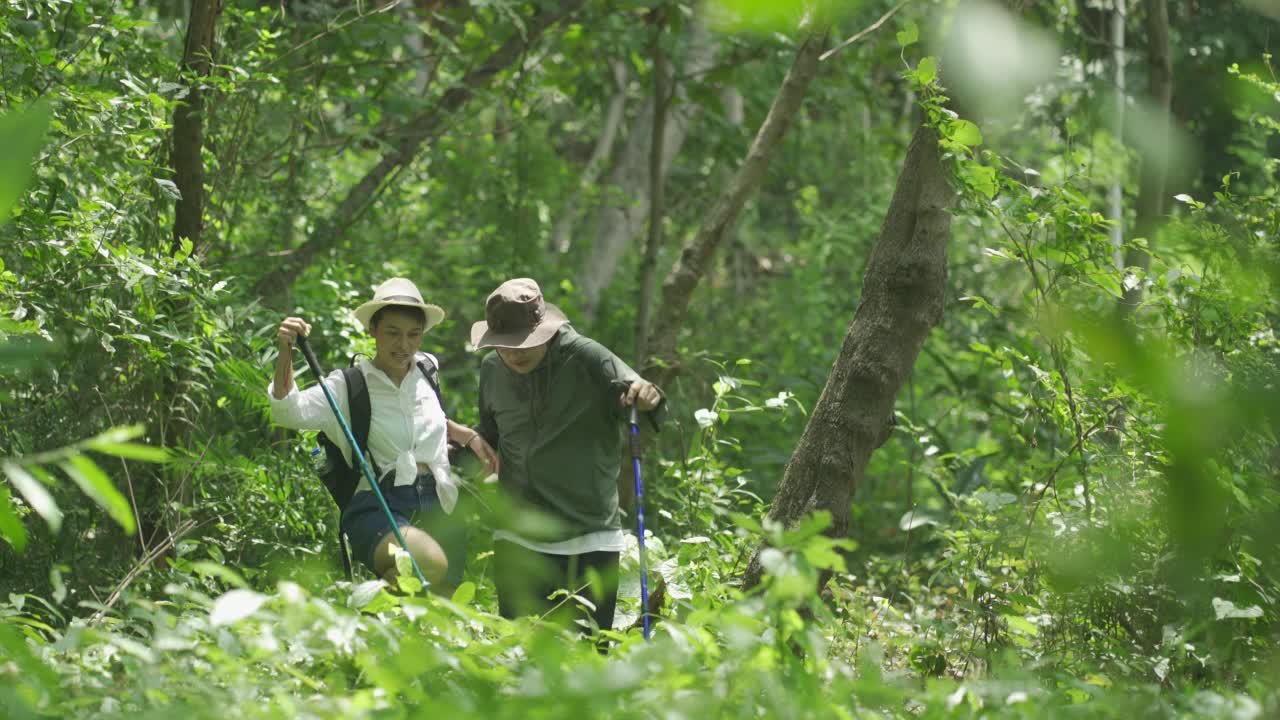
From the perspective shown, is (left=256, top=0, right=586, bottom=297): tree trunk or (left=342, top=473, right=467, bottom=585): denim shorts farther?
(left=256, top=0, right=586, bottom=297): tree trunk

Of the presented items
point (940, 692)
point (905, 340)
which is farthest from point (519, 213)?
point (940, 692)

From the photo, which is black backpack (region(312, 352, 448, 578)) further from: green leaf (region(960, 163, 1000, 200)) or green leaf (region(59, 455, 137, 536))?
green leaf (region(59, 455, 137, 536))

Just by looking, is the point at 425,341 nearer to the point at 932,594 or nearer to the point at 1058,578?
the point at 932,594

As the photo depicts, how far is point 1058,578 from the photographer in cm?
370

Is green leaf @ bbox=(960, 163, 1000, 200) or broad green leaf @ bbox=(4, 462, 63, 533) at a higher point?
green leaf @ bbox=(960, 163, 1000, 200)

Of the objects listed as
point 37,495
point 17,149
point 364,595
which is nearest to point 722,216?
point 364,595

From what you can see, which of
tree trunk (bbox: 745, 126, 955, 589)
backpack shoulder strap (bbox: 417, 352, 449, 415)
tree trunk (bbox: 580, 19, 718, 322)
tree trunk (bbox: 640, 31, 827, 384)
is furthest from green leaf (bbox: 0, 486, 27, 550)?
tree trunk (bbox: 580, 19, 718, 322)

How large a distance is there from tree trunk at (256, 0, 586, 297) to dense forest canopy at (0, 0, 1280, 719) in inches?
1.4

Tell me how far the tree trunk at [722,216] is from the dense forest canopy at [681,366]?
0.03 metres

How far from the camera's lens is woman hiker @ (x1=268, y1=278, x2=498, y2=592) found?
184 inches

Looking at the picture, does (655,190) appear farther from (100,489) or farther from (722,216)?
(100,489)

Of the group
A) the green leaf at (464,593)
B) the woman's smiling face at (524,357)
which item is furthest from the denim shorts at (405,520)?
the green leaf at (464,593)

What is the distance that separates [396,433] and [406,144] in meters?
4.42

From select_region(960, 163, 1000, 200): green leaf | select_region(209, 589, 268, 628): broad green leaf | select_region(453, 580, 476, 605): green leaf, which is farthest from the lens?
select_region(960, 163, 1000, 200): green leaf
